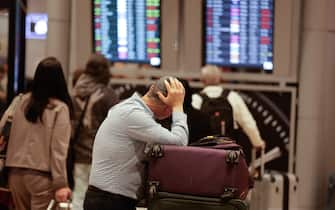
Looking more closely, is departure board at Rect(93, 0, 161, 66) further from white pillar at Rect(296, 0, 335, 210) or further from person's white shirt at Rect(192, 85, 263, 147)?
white pillar at Rect(296, 0, 335, 210)

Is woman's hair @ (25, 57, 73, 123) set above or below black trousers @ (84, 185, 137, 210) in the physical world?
above

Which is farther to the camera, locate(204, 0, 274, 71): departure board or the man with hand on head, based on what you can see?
locate(204, 0, 274, 71): departure board

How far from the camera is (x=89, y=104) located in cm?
569

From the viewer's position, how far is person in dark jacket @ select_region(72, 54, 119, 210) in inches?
223

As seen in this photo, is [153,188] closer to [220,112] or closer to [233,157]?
[233,157]

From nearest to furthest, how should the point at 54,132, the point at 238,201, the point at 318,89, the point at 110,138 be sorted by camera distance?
1. the point at 238,201
2. the point at 110,138
3. the point at 54,132
4. the point at 318,89

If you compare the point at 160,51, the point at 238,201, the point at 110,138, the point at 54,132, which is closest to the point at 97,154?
the point at 110,138

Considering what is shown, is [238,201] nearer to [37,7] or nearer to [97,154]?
[97,154]

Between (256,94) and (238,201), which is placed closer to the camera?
(238,201)

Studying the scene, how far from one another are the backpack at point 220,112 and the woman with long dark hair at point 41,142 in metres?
1.73

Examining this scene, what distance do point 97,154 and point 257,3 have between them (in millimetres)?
3787

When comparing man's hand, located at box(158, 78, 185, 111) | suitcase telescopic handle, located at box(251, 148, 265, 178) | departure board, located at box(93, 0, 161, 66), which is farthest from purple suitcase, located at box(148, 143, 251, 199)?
departure board, located at box(93, 0, 161, 66)

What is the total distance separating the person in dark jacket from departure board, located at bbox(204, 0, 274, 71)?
1384 millimetres

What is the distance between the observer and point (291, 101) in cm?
676
